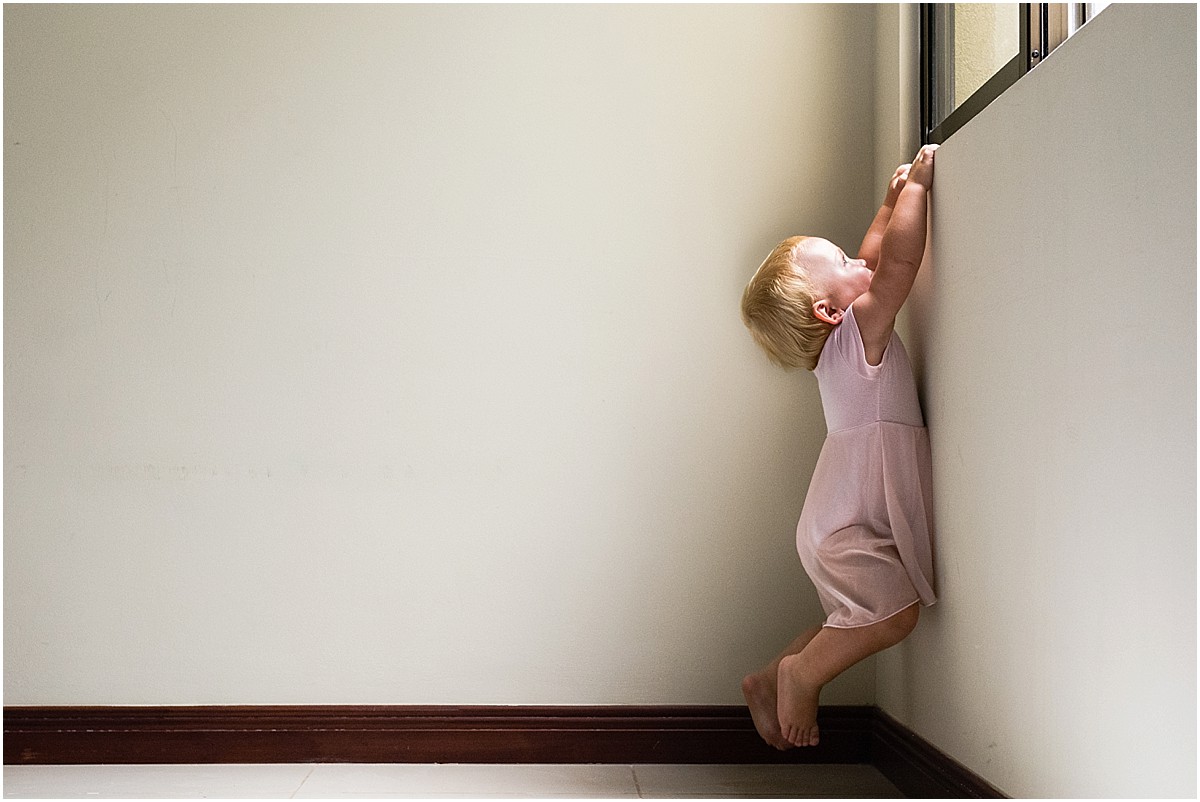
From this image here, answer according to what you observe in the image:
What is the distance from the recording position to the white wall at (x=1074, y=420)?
92 cm

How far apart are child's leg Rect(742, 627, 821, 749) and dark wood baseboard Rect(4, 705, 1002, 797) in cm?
13

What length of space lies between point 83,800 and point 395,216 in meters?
1.16

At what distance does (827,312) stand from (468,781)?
103 cm

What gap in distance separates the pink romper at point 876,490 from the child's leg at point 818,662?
0.02 metres

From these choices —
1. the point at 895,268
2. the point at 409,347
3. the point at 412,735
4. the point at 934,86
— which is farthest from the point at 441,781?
the point at 934,86

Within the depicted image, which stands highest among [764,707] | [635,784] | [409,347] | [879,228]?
[879,228]

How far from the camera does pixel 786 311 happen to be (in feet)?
5.41

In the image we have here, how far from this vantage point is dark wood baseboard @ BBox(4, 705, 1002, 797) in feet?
6.35

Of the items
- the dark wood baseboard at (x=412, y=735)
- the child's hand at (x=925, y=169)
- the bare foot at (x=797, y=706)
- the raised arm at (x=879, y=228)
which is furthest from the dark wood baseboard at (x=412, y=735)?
the child's hand at (x=925, y=169)

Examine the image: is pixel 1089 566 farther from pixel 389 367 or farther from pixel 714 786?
pixel 389 367

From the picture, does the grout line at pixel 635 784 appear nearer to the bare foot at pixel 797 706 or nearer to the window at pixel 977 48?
the bare foot at pixel 797 706

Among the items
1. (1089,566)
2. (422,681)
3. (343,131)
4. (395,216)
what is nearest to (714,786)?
(422,681)

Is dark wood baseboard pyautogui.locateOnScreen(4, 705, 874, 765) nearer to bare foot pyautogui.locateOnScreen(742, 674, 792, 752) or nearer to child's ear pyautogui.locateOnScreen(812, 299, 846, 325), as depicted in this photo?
bare foot pyautogui.locateOnScreen(742, 674, 792, 752)

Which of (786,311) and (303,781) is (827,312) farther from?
(303,781)
